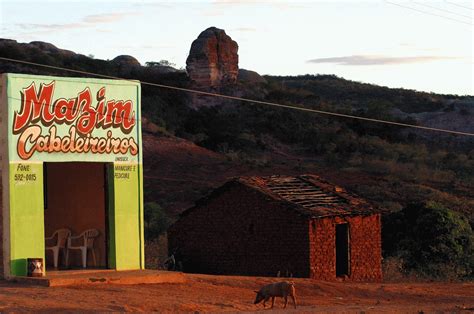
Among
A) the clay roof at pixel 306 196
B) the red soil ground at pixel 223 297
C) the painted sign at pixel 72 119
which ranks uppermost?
the painted sign at pixel 72 119

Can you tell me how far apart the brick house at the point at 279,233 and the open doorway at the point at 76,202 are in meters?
5.22

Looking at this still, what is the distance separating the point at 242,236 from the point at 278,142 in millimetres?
38624

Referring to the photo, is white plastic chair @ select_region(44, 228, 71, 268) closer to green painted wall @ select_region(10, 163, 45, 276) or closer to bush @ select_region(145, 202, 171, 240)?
green painted wall @ select_region(10, 163, 45, 276)

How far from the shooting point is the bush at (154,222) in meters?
35.4

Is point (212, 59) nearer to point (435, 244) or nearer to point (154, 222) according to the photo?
point (154, 222)

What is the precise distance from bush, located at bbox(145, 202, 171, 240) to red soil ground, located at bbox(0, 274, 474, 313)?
12.2 metres

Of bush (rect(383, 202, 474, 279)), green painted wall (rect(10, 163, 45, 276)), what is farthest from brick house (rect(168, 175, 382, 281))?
green painted wall (rect(10, 163, 45, 276))

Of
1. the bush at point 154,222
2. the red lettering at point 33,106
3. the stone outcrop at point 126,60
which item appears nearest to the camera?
the red lettering at point 33,106

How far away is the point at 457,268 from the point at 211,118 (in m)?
36.6

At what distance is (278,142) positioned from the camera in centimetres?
6525

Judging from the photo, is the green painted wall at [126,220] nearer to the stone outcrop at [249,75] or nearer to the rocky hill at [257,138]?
the rocky hill at [257,138]

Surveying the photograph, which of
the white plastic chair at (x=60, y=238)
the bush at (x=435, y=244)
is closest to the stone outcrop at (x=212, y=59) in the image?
the bush at (x=435, y=244)

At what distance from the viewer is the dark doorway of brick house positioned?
27172mm

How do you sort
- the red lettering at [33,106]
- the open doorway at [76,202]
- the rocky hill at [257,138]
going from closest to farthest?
the red lettering at [33,106] < the open doorway at [76,202] < the rocky hill at [257,138]
